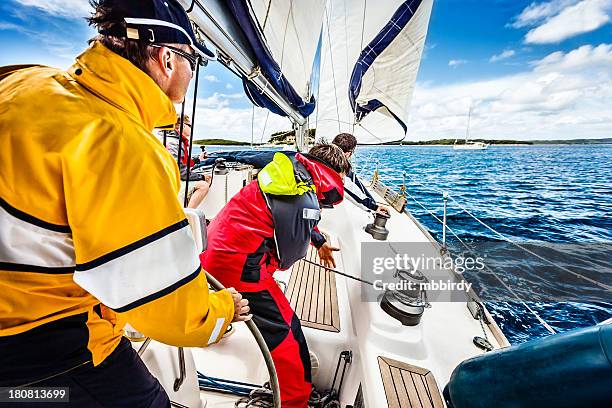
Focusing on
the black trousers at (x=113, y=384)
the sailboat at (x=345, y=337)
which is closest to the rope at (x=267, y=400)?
the sailboat at (x=345, y=337)

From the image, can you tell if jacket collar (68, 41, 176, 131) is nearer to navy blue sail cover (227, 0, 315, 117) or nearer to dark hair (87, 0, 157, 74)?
dark hair (87, 0, 157, 74)

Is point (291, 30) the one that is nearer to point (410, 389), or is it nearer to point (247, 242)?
point (247, 242)

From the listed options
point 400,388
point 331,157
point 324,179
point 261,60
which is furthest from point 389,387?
point 261,60

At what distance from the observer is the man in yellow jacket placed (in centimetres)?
47

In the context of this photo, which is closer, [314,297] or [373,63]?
[314,297]

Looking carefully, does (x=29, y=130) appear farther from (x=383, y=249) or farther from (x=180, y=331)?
(x=383, y=249)

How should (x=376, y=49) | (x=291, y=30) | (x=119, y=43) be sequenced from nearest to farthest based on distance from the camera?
(x=119, y=43) < (x=291, y=30) < (x=376, y=49)

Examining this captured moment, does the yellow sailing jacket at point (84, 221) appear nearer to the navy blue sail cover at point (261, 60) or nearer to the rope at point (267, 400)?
the navy blue sail cover at point (261, 60)

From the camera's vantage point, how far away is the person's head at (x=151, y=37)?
2.10 ft

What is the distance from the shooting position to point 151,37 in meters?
0.65

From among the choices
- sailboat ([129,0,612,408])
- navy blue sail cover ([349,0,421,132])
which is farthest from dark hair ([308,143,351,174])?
navy blue sail cover ([349,0,421,132])

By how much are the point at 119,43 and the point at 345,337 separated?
1.77 m

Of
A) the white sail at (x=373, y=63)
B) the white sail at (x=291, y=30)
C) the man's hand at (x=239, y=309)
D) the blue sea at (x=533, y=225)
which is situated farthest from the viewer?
the white sail at (x=373, y=63)

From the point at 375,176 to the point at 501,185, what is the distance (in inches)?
370
